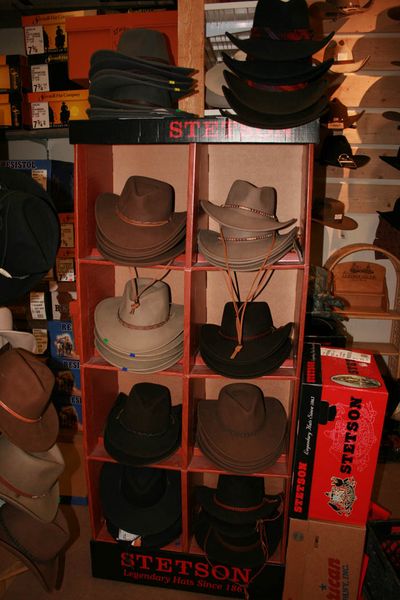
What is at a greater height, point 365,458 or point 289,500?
point 365,458

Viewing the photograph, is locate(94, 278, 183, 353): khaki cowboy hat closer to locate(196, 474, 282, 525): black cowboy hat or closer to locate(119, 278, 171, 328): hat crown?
locate(119, 278, 171, 328): hat crown

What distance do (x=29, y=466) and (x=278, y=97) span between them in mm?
1783

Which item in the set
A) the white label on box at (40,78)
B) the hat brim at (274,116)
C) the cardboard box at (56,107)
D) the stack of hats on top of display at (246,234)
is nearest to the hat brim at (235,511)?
the stack of hats on top of display at (246,234)

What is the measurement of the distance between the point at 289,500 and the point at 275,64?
202 cm

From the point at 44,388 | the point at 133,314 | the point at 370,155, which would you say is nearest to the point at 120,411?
the point at 133,314

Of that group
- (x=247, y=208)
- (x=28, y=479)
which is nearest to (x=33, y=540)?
(x=28, y=479)

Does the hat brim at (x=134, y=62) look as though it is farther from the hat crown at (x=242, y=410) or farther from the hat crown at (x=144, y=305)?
the hat crown at (x=242, y=410)

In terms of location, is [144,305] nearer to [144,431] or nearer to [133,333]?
[133,333]

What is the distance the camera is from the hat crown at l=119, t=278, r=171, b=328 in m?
2.19

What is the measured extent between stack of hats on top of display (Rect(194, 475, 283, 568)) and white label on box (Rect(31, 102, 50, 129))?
268 centimetres

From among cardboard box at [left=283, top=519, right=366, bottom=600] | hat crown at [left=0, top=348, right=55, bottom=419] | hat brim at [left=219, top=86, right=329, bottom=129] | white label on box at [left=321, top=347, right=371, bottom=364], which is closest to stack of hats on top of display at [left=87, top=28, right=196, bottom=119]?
hat brim at [left=219, top=86, right=329, bottom=129]

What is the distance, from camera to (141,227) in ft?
6.75

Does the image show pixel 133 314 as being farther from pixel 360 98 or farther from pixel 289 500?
pixel 360 98

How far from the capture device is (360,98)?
3.48 m
